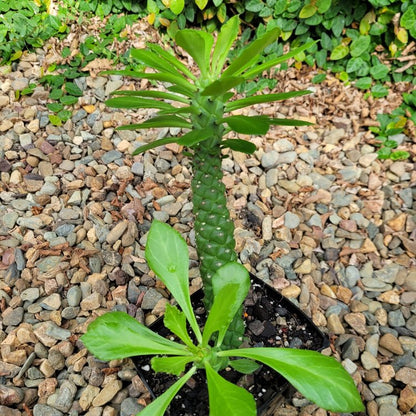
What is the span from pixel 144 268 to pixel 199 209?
75 cm

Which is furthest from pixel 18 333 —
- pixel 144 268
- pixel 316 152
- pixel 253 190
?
pixel 316 152

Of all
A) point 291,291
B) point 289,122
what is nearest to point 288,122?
point 289,122

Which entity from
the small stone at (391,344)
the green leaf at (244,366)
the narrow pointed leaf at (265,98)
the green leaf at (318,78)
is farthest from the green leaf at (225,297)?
the green leaf at (318,78)

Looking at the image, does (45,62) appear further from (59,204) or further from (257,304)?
(257,304)

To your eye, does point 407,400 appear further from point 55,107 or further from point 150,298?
A: point 55,107

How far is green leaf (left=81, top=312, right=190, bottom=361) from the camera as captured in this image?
3.43 feet

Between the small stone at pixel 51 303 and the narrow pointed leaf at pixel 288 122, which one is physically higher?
the narrow pointed leaf at pixel 288 122

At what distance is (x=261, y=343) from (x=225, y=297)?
53cm

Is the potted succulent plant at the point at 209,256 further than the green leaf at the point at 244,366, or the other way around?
the green leaf at the point at 244,366

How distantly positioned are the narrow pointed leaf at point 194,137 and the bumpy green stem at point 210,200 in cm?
10

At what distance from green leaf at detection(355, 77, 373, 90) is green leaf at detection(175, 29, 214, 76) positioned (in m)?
1.94

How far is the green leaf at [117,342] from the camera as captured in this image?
1.04 metres

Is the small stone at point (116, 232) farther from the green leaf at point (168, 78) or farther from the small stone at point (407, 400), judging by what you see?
the small stone at point (407, 400)

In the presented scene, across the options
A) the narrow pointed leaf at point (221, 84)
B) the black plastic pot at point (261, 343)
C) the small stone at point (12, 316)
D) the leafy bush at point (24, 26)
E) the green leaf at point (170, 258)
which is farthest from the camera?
the leafy bush at point (24, 26)
